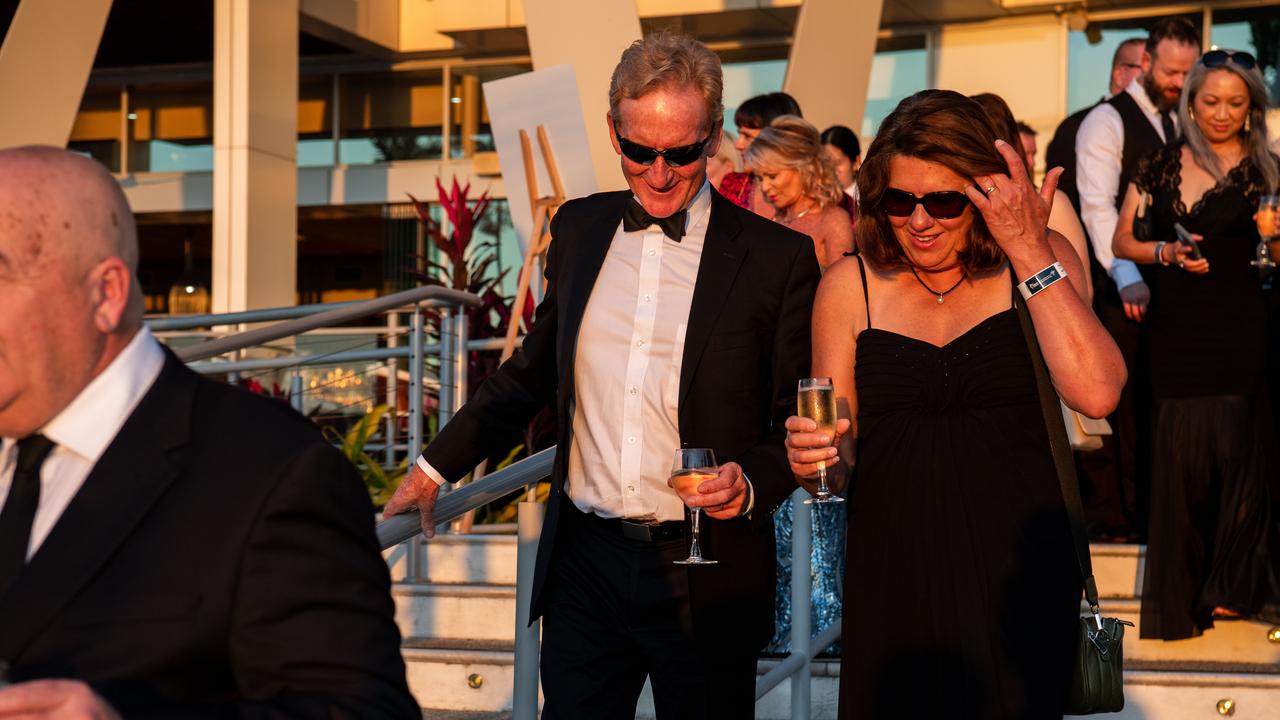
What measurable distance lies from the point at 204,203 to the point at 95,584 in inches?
624

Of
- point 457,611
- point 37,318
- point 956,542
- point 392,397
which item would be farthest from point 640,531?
point 392,397

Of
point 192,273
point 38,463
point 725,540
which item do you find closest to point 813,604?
point 725,540

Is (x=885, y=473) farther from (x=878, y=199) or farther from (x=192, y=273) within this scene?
(x=192, y=273)

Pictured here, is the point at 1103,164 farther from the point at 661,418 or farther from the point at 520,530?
the point at 520,530

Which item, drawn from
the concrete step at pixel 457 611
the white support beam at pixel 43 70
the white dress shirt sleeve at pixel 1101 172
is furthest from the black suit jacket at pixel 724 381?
the white support beam at pixel 43 70

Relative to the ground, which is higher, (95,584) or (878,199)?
(878,199)

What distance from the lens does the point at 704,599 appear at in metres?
3.20

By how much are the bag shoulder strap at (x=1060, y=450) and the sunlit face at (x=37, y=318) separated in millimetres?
1974

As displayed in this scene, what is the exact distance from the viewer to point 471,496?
10.7 feet

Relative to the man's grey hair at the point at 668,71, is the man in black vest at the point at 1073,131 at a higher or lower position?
higher

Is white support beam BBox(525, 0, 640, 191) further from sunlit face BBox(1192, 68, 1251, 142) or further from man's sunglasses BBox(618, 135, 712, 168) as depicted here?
man's sunglasses BBox(618, 135, 712, 168)

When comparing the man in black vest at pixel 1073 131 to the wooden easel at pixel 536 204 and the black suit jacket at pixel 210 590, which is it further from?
the black suit jacket at pixel 210 590

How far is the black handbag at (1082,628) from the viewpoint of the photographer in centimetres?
307

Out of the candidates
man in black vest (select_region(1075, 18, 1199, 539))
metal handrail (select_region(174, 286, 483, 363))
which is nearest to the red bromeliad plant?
metal handrail (select_region(174, 286, 483, 363))
